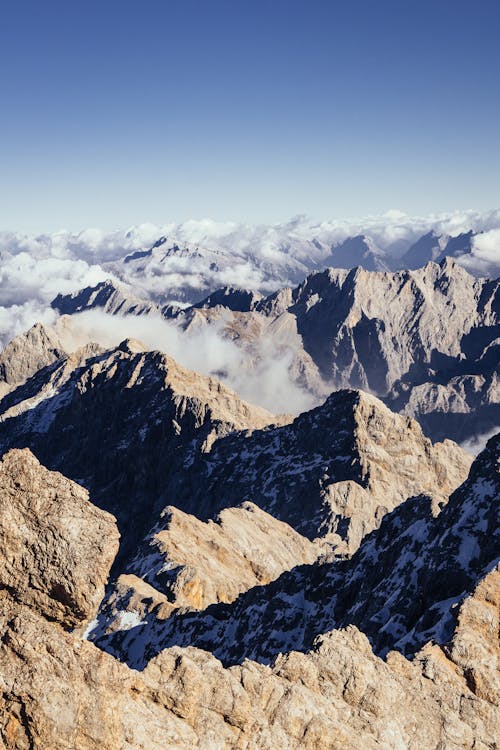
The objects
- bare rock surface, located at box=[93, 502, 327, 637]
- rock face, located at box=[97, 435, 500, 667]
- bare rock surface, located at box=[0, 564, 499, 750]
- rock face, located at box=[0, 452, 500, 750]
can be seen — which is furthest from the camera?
bare rock surface, located at box=[93, 502, 327, 637]

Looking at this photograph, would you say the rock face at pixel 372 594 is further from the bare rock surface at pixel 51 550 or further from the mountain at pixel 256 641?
the bare rock surface at pixel 51 550

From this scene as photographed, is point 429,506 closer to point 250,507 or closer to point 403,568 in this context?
point 403,568

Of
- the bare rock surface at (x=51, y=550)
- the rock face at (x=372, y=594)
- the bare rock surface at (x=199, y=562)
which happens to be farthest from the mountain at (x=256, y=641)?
the bare rock surface at (x=199, y=562)

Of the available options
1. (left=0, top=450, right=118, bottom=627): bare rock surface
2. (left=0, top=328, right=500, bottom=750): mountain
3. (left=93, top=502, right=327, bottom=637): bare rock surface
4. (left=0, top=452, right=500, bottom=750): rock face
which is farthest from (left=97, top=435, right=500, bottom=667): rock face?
(left=0, top=450, right=118, bottom=627): bare rock surface

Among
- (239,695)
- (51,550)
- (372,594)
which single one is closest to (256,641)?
(372,594)

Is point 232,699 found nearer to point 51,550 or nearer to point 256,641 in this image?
point 51,550

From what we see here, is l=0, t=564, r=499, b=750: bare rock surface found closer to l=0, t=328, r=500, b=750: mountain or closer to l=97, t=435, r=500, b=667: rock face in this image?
l=0, t=328, r=500, b=750: mountain

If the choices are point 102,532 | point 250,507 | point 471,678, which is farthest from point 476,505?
point 250,507
